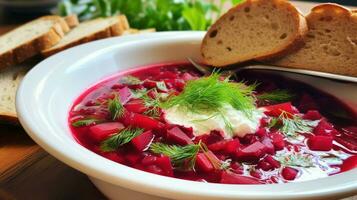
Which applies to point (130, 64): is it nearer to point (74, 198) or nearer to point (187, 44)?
point (187, 44)

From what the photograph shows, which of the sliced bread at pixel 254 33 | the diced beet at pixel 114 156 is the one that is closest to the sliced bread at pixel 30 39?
the sliced bread at pixel 254 33

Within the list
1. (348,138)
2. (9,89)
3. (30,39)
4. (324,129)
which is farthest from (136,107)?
(30,39)

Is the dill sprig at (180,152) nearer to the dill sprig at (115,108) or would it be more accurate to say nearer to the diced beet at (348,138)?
the dill sprig at (115,108)

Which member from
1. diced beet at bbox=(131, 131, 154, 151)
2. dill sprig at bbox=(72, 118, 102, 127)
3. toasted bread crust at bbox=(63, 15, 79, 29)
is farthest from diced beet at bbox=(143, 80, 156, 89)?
toasted bread crust at bbox=(63, 15, 79, 29)

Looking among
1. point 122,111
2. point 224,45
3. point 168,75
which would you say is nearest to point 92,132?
point 122,111

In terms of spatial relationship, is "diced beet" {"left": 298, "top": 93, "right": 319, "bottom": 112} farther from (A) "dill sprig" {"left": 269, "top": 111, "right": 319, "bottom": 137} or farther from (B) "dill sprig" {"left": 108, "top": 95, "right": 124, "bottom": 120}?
(B) "dill sprig" {"left": 108, "top": 95, "right": 124, "bottom": 120}

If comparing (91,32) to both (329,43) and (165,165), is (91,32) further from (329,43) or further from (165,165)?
(165,165)
